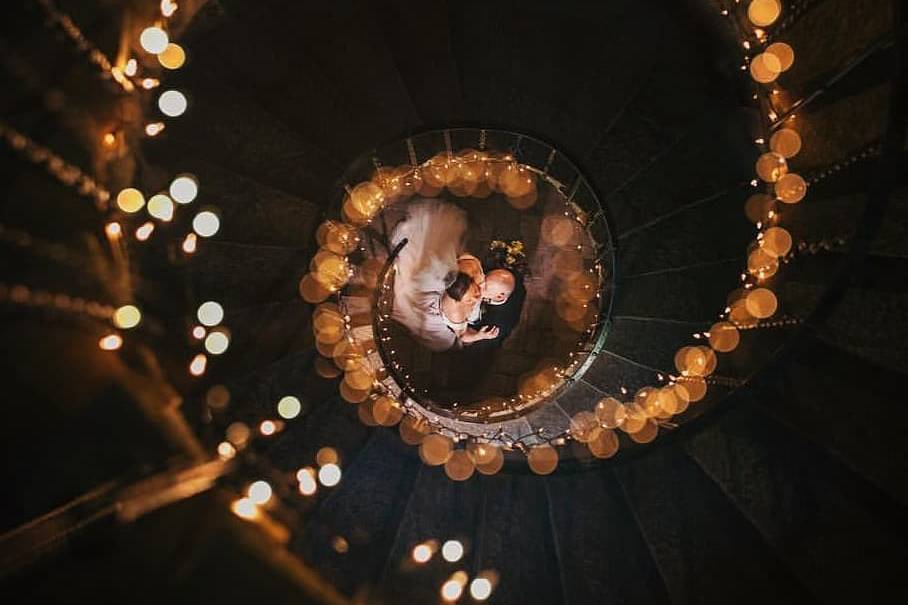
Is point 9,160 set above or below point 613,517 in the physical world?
above

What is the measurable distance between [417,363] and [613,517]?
3.22 ft

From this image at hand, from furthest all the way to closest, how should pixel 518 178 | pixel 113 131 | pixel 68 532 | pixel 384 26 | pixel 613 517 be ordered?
pixel 518 178
pixel 384 26
pixel 613 517
pixel 113 131
pixel 68 532

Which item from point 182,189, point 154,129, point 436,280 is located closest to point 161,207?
point 182,189

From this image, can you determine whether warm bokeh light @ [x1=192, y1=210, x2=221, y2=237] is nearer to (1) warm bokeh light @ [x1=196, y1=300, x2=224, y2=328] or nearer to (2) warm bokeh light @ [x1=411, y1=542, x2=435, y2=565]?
(1) warm bokeh light @ [x1=196, y1=300, x2=224, y2=328]

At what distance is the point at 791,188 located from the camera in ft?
6.47

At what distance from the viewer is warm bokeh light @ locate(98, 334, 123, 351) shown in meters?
1.76

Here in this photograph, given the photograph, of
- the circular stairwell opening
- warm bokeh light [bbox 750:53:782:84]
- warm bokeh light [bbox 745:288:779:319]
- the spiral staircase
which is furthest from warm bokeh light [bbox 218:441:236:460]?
warm bokeh light [bbox 750:53:782:84]

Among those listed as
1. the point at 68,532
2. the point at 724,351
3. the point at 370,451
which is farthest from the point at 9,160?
the point at 724,351

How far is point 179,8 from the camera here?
1.90m

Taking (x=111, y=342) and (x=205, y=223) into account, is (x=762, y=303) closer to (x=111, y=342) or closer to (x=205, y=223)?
(x=205, y=223)

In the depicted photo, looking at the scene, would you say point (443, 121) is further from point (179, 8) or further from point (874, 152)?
point (874, 152)

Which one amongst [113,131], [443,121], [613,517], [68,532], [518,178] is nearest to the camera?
[68,532]

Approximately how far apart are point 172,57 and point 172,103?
0.54ft

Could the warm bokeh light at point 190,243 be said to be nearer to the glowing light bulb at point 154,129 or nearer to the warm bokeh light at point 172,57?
the glowing light bulb at point 154,129
